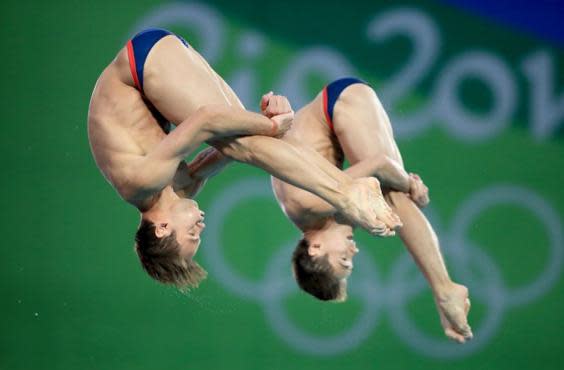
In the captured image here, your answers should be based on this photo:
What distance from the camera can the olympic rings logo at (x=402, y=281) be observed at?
6770mm

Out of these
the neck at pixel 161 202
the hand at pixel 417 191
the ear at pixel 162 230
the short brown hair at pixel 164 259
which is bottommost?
the short brown hair at pixel 164 259

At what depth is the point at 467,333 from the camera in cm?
512

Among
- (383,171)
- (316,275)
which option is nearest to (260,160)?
(383,171)

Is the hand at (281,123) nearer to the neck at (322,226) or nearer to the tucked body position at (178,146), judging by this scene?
the tucked body position at (178,146)

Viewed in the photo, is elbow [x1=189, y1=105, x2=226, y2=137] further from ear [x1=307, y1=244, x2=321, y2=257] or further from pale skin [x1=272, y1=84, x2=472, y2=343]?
ear [x1=307, y1=244, x2=321, y2=257]

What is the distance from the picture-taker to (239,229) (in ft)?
22.3

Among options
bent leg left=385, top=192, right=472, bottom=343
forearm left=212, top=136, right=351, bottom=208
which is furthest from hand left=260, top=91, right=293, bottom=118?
bent leg left=385, top=192, right=472, bottom=343

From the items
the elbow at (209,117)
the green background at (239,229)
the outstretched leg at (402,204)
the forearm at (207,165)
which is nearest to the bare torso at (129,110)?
the elbow at (209,117)

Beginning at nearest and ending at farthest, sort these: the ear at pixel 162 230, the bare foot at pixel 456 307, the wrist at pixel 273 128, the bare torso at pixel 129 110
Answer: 1. the wrist at pixel 273 128
2. the bare torso at pixel 129 110
3. the ear at pixel 162 230
4. the bare foot at pixel 456 307

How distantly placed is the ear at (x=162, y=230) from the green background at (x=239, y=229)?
2046mm

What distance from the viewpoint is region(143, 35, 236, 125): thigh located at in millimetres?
4383

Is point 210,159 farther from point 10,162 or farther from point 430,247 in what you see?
point 10,162

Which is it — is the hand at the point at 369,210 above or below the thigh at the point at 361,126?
below

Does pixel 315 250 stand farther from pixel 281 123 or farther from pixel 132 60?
pixel 132 60
